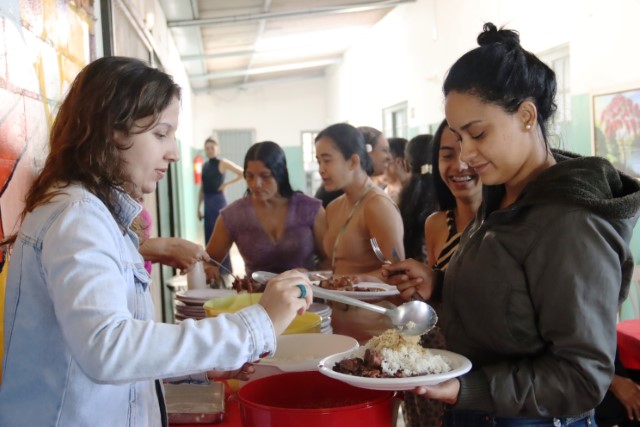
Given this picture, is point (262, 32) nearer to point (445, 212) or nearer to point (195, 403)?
point (445, 212)

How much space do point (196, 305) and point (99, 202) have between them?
1.17m

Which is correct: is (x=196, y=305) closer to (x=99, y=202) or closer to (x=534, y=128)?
(x=99, y=202)

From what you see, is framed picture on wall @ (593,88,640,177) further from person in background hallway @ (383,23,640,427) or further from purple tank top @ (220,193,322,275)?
person in background hallway @ (383,23,640,427)

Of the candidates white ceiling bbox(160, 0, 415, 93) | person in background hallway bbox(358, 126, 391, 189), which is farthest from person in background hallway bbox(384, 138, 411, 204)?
white ceiling bbox(160, 0, 415, 93)

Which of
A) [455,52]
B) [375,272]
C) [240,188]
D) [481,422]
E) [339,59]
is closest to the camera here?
[481,422]

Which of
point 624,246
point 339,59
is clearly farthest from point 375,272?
point 339,59

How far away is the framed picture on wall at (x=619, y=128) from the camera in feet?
13.9

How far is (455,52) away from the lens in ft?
23.6

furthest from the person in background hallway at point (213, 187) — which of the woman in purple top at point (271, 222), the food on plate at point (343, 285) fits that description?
the food on plate at point (343, 285)

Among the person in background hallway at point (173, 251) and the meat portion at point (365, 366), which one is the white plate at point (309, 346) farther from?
the person in background hallway at point (173, 251)

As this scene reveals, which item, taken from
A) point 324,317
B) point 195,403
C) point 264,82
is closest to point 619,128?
point 324,317

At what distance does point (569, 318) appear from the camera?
3.77ft

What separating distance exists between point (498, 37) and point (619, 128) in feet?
11.3

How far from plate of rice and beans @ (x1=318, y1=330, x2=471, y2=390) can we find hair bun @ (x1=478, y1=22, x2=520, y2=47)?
0.70 meters
